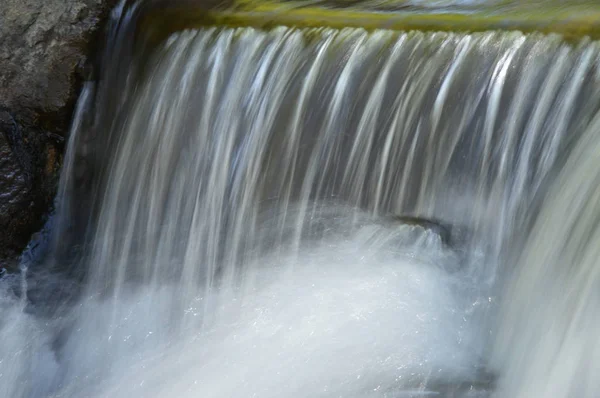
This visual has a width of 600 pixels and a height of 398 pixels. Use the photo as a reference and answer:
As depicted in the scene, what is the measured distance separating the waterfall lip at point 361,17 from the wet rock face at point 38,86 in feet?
0.99

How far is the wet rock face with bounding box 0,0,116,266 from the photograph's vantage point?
407cm

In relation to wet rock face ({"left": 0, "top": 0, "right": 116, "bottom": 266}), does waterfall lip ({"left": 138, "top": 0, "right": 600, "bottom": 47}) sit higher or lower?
higher

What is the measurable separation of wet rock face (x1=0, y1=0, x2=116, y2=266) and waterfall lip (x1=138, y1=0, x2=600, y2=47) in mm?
301

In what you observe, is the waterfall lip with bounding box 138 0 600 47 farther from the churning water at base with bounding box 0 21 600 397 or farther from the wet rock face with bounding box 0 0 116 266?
the wet rock face with bounding box 0 0 116 266

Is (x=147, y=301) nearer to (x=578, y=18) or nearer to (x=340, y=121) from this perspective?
(x=340, y=121)

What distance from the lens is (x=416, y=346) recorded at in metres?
2.94

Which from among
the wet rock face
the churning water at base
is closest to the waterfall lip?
the churning water at base

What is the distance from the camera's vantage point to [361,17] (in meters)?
3.76

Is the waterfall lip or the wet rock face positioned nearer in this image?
the waterfall lip

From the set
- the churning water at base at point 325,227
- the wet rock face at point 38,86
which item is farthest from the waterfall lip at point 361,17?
the wet rock face at point 38,86

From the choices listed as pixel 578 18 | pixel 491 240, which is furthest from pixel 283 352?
pixel 578 18

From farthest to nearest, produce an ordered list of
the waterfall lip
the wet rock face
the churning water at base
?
the wet rock face → the waterfall lip → the churning water at base

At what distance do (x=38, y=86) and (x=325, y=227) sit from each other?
4.87ft

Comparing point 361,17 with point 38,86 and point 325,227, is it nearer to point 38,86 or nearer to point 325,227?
point 325,227
